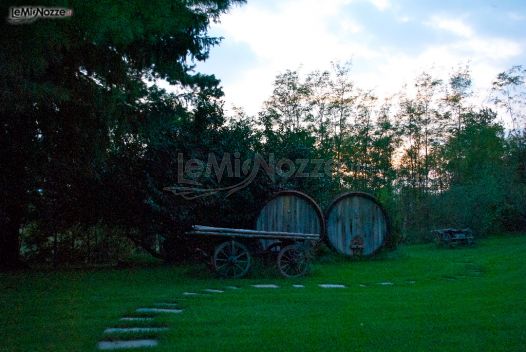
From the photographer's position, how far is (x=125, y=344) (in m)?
3.83

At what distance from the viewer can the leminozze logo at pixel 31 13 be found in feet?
13.4

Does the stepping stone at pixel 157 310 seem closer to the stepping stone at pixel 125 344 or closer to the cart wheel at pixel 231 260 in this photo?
the stepping stone at pixel 125 344

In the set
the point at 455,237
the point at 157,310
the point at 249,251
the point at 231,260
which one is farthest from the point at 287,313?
the point at 455,237

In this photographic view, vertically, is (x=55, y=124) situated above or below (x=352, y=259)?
above

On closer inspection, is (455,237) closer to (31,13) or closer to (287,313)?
(287,313)

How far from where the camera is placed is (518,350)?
3.39 m

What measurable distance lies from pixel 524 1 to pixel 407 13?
7.42 feet

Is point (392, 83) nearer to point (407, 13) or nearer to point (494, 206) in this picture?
point (494, 206)

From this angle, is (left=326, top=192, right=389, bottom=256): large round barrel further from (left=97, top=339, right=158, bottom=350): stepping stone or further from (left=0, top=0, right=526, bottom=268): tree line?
(left=97, top=339, right=158, bottom=350): stepping stone

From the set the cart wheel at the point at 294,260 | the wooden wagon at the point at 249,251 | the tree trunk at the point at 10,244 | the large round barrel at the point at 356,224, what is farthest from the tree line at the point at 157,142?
the cart wheel at the point at 294,260

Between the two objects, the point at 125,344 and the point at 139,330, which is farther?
the point at 139,330

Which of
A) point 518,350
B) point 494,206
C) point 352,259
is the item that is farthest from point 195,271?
point 494,206

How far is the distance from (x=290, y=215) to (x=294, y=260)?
359cm

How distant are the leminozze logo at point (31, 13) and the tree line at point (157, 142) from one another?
11 centimetres
